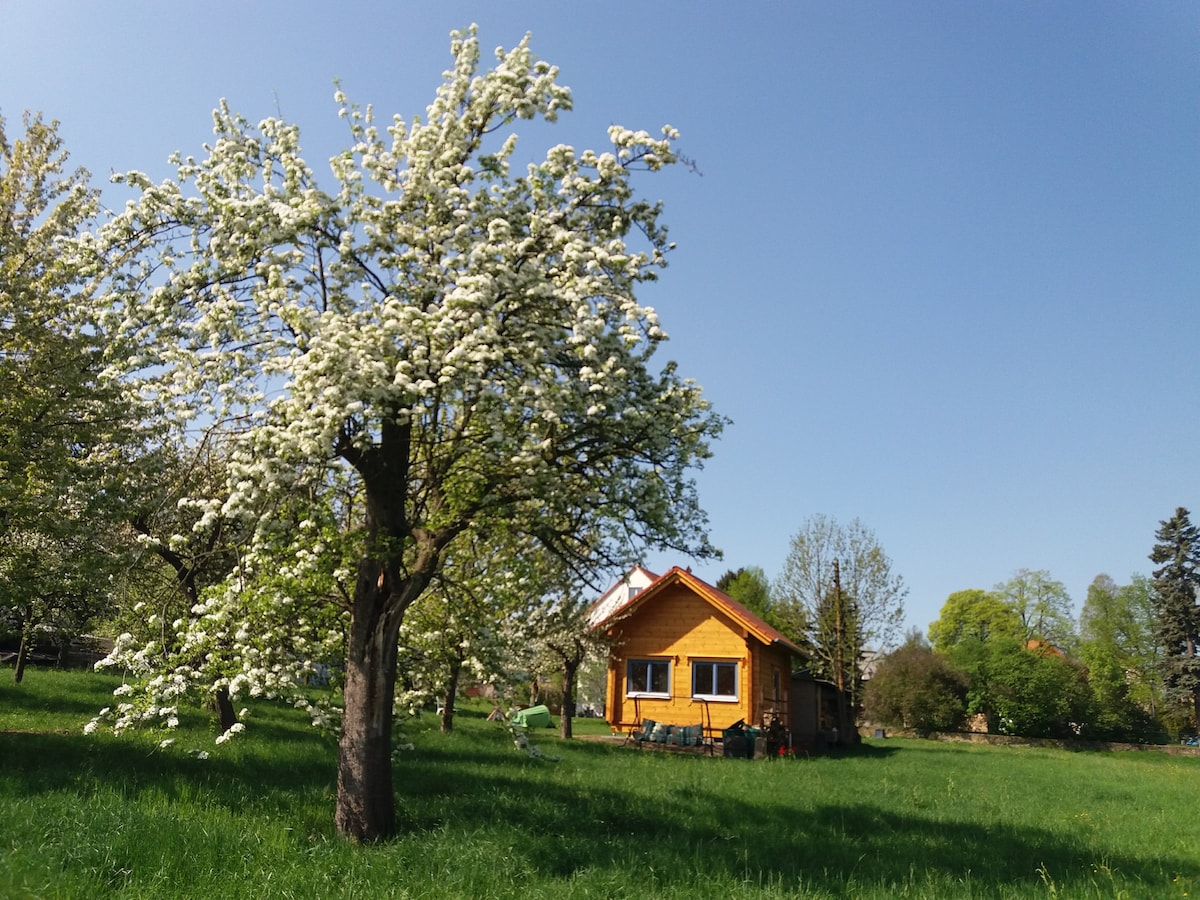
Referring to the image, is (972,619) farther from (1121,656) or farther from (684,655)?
(684,655)

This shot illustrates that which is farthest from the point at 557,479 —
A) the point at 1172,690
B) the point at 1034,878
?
the point at 1172,690

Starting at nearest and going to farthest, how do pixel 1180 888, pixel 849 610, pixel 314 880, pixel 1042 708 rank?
1. pixel 314 880
2. pixel 1180 888
3. pixel 849 610
4. pixel 1042 708

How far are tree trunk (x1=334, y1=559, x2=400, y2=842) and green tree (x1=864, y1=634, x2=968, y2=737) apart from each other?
49.3m

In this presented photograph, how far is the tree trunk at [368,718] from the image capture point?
10.5 m

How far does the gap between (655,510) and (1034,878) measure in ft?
21.6

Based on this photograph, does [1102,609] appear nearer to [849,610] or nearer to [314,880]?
[849,610]

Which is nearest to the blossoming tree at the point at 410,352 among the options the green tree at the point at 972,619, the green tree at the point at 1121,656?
the green tree at the point at 1121,656

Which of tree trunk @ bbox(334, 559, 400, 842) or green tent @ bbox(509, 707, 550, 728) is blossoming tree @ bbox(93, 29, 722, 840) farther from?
green tent @ bbox(509, 707, 550, 728)

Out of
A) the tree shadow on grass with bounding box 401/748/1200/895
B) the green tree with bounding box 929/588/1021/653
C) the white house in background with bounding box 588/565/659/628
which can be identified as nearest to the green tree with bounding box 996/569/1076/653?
the green tree with bounding box 929/588/1021/653

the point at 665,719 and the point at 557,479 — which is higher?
the point at 557,479

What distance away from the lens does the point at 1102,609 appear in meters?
81.4

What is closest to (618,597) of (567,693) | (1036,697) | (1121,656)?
(567,693)

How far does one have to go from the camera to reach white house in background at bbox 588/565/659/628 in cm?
1821

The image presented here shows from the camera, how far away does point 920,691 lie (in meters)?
53.4
